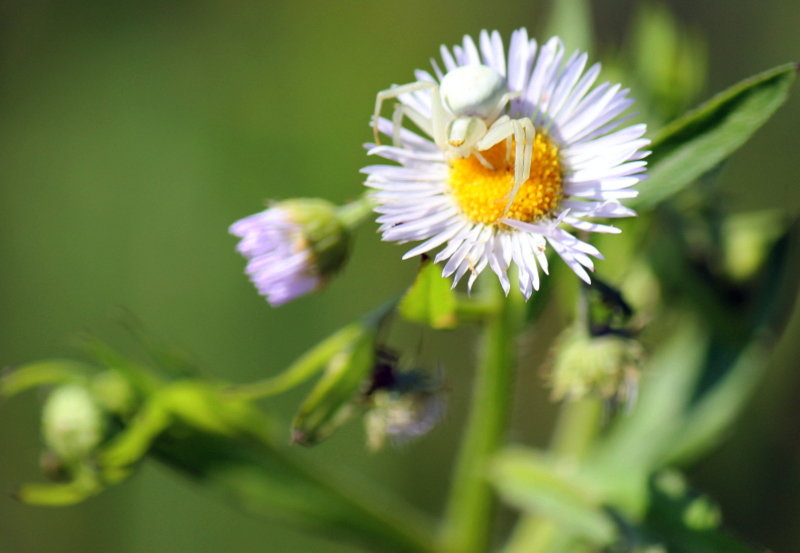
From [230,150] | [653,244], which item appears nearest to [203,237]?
[230,150]

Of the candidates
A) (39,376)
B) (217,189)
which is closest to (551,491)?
(39,376)

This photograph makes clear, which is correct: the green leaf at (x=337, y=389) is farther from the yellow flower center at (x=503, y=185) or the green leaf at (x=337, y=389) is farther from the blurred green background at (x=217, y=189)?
the blurred green background at (x=217, y=189)

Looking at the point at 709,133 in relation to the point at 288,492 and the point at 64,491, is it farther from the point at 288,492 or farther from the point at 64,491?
the point at 64,491

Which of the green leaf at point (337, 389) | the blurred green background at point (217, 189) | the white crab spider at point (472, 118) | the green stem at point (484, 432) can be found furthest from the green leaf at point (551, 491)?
the blurred green background at point (217, 189)

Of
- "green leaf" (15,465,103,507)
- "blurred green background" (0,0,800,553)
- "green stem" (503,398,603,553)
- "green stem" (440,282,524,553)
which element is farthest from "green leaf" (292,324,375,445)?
"blurred green background" (0,0,800,553)

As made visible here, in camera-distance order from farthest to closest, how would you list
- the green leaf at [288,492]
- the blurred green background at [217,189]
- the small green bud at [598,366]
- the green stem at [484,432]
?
1. the blurred green background at [217,189]
2. the green leaf at [288,492]
3. the green stem at [484,432]
4. the small green bud at [598,366]
